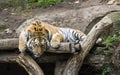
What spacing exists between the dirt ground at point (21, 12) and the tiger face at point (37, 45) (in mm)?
2368

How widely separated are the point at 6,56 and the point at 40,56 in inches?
30.1

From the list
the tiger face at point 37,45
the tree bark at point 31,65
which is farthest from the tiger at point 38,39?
the tree bark at point 31,65

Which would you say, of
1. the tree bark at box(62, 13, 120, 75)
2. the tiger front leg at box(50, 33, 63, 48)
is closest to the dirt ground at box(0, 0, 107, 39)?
the tiger front leg at box(50, 33, 63, 48)

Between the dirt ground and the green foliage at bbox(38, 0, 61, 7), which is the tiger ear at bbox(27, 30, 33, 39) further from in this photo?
the green foliage at bbox(38, 0, 61, 7)

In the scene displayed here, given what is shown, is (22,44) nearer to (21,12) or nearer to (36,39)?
(36,39)

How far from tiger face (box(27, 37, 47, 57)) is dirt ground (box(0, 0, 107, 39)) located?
7.77 feet

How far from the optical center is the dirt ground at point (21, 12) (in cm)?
969

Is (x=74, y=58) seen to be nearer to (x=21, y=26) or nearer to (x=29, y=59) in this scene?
(x=29, y=59)

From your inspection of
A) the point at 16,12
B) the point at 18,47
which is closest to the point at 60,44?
the point at 18,47

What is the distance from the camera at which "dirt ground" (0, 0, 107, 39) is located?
381 inches

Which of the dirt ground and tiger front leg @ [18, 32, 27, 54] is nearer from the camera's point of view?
tiger front leg @ [18, 32, 27, 54]

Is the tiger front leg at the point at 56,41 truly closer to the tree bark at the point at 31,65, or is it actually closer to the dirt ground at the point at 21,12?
the tree bark at the point at 31,65

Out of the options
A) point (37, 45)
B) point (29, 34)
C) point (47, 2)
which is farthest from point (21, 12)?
point (37, 45)

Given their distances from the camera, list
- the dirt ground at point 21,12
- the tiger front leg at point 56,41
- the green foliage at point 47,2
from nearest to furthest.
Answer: the tiger front leg at point 56,41, the dirt ground at point 21,12, the green foliage at point 47,2
